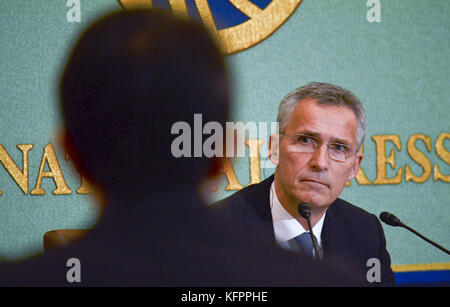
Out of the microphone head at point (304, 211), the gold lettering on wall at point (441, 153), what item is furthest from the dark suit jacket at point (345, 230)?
the gold lettering on wall at point (441, 153)

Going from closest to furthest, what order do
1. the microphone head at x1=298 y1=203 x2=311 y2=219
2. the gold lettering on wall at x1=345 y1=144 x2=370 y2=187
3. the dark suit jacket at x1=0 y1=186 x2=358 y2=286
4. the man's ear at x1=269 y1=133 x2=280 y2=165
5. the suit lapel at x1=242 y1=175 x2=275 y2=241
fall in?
the dark suit jacket at x1=0 y1=186 x2=358 y2=286, the microphone head at x1=298 y1=203 x2=311 y2=219, the suit lapel at x1=242 y1=175 x2=275 y2=241, the man's ear at x1=269 y1=133 x2=280 y2=165, the gold lettering on wall at x1=345 y1=144 x2=370 y2=187

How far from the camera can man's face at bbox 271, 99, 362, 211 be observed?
1443 mm

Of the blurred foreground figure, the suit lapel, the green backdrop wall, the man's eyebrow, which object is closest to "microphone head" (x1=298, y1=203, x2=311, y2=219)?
the suit lapel

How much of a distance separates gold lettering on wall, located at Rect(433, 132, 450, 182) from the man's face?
1.74ft

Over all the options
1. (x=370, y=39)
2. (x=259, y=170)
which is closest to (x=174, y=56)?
(x=259, y=170)

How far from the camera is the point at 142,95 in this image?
47 cm

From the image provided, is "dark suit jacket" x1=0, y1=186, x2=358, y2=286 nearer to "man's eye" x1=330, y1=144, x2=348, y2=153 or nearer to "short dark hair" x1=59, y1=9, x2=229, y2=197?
"short dark hair" x1=59, y1=9, x2=229, y2=197

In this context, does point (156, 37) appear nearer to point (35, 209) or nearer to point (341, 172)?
point (341, 172)

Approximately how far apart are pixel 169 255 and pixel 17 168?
1.37m

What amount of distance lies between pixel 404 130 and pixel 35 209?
1.45 meters

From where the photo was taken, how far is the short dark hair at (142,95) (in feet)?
1.47

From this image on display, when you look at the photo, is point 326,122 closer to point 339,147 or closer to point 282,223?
point 339,147

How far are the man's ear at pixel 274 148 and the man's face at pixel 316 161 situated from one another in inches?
1.6

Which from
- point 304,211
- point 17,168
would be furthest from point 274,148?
point 17,168
